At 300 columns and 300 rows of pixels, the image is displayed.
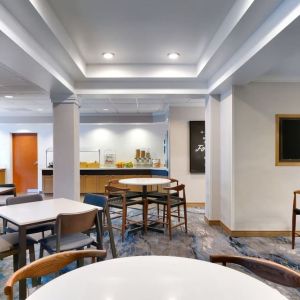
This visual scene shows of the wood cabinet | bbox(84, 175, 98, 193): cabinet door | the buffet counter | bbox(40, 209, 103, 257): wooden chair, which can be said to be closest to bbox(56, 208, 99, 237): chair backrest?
bbox(40, 209, 103, 257): wooden chair

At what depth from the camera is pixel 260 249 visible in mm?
3412

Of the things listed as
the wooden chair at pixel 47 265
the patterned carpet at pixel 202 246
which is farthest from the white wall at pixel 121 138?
the wooden chair at pixel 47 265

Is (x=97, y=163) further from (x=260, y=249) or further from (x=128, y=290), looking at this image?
(x=128, y=290)

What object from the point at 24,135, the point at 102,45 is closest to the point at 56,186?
the point at 102,45

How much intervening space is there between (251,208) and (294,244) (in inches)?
28.0

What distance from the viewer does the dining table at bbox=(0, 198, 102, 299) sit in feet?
6.90

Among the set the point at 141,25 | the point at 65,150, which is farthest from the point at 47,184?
the point at 141,25

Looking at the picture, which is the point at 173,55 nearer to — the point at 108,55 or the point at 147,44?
the point at 147,44

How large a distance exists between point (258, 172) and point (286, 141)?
64 cm

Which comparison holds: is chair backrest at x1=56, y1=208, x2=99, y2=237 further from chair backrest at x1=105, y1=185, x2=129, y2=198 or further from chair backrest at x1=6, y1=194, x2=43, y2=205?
chair backrest at x1=105, y1=185, x2=129, y2=198

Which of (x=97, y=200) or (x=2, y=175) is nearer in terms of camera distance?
(x=97, y=200)

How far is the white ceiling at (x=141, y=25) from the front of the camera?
2357 mm

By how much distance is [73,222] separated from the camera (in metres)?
2.20

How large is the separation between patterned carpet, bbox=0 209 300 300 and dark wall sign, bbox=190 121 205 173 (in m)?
2.00
